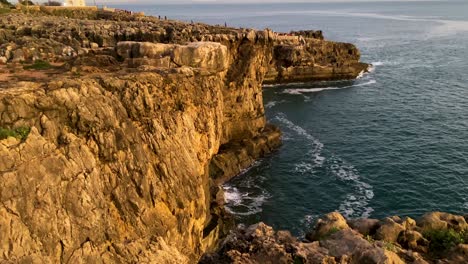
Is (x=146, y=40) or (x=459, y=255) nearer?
(x=459, y=255)

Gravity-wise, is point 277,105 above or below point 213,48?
below

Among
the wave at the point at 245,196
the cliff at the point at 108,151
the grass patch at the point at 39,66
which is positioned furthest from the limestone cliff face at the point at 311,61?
the grass patch at the point at 39,66

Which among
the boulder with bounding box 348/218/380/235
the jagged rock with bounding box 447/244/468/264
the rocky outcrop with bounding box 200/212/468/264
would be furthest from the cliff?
the jagged rock with bounding box 447/244/468/264

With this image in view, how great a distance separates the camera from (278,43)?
10712 cm

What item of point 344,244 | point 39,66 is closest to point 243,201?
point 39,66

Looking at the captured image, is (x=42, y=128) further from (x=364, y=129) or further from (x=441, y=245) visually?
(x=364, y=129)

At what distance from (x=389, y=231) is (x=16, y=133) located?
78.1ft

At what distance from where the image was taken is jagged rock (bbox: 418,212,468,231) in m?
26.5

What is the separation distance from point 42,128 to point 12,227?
6256 millimetres

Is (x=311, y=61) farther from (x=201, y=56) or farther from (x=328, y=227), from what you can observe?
(x=328, y=227)

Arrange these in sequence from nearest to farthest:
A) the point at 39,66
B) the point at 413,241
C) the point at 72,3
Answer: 1. the point at 413,241
2. the point at 39,66
3. the point at 72,3

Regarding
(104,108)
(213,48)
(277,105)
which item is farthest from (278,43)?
(104,108)

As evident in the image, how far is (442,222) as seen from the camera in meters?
26.8

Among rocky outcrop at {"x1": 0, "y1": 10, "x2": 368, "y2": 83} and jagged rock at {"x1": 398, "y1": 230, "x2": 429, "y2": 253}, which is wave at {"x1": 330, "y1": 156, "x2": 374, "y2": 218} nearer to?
jagged rock at {"x1": 398, "y1": 230, "x2": 429, "y2": 253}
